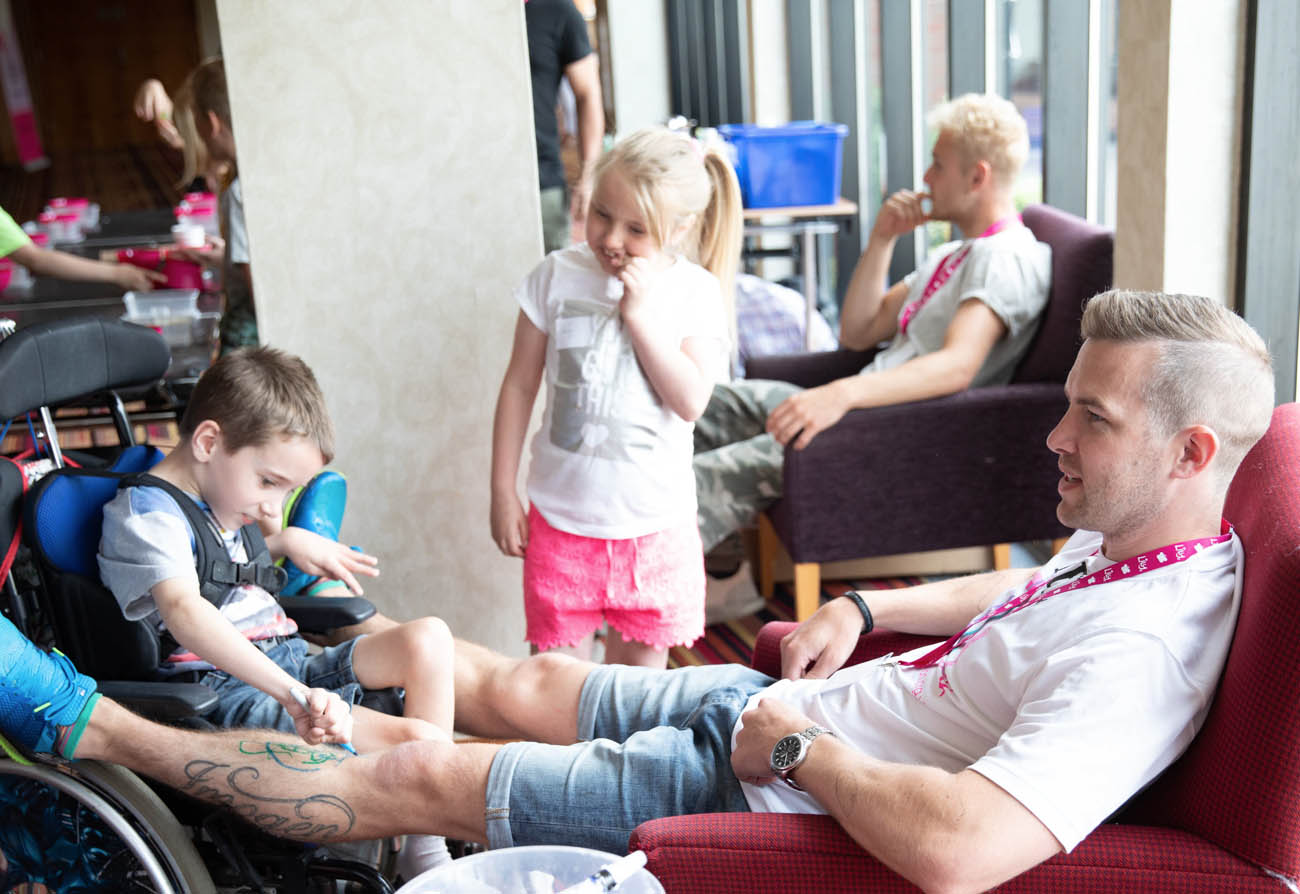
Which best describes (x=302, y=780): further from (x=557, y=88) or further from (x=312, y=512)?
(x=557, y=88)

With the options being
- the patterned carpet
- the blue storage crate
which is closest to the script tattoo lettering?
the patterned carpet

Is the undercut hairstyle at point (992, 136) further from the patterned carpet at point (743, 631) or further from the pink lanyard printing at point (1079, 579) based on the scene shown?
the pink lanyard printing at point (1079, 579)

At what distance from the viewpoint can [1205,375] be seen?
1348mm

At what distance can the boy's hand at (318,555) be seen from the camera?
2062 mm

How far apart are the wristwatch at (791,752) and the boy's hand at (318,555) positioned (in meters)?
0.88

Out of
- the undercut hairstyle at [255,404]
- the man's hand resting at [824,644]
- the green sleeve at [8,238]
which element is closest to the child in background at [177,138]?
the green sleeve at [8,238]

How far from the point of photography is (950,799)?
4.13 feet

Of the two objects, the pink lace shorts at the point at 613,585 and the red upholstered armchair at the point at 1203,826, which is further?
the pink lace shorts at the point at 613,585

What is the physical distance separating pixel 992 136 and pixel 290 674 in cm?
203

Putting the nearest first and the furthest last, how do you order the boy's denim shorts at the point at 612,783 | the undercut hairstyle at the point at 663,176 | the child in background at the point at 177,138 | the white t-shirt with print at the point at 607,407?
the boy's denim shorts at the point at 612,783 → the undercut hairstyle at the point at 663,176 → the white t-shirt with print at the point at 607,407 → the child in background at the point at 177,138

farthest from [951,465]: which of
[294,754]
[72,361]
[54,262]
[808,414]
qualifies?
[54,262]

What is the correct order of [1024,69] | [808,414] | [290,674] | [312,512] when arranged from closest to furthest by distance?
[290,674] → [312,512] → [808,414] → [1024,69]

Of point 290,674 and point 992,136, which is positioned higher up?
point 992,136

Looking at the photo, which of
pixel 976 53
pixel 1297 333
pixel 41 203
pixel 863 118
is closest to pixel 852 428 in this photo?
pixel 1297 333
